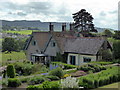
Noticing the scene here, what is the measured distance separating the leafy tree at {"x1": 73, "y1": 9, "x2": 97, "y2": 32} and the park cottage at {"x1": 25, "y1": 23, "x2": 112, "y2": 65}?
24628mm

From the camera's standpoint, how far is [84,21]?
61156 millimetres

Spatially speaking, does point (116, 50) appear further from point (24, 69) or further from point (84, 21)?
point (84, 21)

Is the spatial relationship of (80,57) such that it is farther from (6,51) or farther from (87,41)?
(6,51)

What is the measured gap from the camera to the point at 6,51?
74562 millimetres

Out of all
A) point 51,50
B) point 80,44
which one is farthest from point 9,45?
point 80,44

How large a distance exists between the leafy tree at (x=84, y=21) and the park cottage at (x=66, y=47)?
80.8ft

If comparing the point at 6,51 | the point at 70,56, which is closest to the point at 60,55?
the point at 70,56

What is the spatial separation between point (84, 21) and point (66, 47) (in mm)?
29039

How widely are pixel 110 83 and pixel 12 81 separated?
820cm

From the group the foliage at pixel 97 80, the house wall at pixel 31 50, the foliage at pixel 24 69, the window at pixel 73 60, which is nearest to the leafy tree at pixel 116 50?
the window at pixel 73 60

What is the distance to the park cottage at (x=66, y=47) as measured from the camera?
30530 millimetres

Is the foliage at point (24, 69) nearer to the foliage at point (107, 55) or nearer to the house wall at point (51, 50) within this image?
the house wall at point (51, 50)

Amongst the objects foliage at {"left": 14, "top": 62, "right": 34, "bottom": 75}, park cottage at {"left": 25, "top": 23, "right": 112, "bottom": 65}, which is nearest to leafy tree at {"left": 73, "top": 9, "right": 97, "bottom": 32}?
park cottage at {"left": 25, "top": 23, "right": 112, "bottom": 65}

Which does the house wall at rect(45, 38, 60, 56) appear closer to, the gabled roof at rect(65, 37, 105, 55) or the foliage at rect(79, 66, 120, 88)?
the gabled roof at rect(65, 37, 105, 55)
